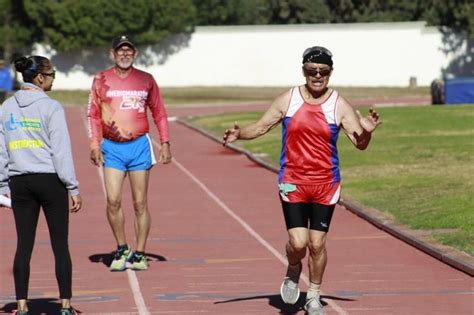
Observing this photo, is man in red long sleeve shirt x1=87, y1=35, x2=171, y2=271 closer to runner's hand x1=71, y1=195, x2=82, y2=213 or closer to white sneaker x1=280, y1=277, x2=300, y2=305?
white sneaker x1=280, y1=277, x2=300, y2=305

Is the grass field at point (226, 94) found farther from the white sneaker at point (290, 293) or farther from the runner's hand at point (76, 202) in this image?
the runner's hand at point (76, 202)

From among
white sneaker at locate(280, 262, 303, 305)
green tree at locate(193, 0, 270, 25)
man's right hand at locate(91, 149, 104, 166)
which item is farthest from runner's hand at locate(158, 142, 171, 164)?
green tree at locate(193, 0, 270, 25)

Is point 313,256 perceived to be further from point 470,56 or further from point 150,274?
point 470,56

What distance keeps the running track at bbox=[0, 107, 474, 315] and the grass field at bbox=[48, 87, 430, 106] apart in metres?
37.7

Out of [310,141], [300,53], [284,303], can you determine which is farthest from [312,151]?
[300,53]

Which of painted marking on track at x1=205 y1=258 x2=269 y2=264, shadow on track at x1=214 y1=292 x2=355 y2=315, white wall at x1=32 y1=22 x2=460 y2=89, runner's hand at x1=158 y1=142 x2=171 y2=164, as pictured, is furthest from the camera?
white wall at x1=32 y1=22 x2=460 y2=89

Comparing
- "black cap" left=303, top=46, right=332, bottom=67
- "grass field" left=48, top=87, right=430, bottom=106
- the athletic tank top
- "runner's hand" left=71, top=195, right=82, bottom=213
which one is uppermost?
"black cap" left=303, top=46, right=332, bottom=67

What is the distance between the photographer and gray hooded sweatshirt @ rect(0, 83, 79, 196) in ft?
30.9

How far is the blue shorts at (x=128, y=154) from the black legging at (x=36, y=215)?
2.96m

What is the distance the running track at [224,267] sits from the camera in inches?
418

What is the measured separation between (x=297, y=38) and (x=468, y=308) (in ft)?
188

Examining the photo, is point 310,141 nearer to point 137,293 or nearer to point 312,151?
point 312,151

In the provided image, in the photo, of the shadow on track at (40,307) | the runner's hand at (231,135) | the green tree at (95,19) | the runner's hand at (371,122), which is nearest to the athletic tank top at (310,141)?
the runner's hand at (371,122)

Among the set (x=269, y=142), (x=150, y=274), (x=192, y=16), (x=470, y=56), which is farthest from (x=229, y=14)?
(x=150, y=274)
